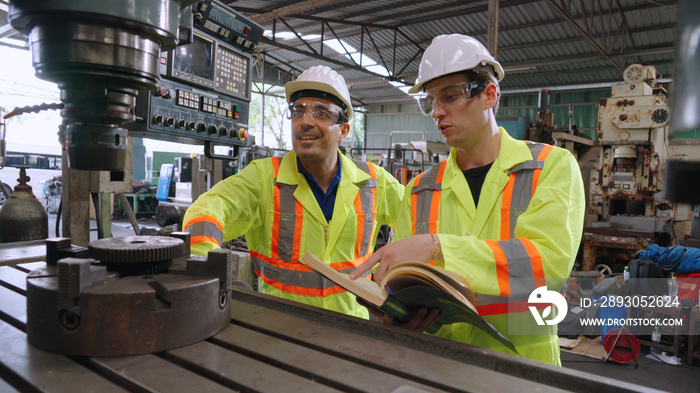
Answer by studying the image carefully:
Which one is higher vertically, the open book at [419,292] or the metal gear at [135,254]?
the metal gear at [135,254]

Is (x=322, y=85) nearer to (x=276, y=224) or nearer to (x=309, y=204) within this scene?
(x=309, y=204)

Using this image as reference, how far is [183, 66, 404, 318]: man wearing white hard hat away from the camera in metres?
1.79

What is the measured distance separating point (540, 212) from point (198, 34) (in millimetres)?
1622

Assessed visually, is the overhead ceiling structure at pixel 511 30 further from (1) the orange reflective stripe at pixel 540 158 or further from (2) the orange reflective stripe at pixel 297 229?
(1) the orange reflective stripe at pixel 540 158

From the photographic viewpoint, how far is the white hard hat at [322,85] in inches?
75.4

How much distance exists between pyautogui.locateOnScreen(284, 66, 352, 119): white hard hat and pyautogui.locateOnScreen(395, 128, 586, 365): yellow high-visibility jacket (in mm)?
546

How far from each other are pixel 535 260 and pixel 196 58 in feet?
5.42

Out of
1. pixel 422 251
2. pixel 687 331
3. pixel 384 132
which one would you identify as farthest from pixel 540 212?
pixel 384 132

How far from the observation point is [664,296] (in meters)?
3.65

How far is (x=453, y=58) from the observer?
1513mm

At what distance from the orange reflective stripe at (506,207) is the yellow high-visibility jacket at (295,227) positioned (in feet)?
2.23

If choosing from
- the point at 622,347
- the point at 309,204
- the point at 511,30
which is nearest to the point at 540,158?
the point at 309,204

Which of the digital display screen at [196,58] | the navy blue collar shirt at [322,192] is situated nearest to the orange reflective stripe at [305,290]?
the navy blue collar shirt at [322,192]

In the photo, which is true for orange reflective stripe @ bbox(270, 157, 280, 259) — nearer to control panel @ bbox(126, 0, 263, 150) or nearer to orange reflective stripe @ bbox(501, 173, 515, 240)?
control panel @ bbox(126, 0, 263, 150)
